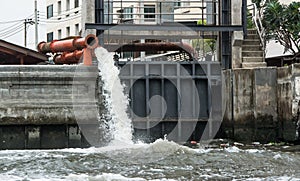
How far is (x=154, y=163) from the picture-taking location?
11531 millimetres

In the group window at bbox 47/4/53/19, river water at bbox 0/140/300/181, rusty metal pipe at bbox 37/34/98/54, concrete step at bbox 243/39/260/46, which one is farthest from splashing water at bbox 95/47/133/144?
window at bbox 47/4/53/19

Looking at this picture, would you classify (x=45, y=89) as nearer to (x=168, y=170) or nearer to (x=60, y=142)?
(x=60, y=142)

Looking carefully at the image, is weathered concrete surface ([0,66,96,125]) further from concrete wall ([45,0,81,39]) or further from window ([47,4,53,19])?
window ([47,4,53,19])

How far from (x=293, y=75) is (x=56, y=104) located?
6049 millimetres

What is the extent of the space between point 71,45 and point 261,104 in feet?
19.5

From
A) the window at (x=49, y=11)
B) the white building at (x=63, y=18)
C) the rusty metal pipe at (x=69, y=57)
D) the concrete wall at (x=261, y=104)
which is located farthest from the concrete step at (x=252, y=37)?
the window at (x=49, y=11)

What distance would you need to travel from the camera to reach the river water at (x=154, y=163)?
32.9ft

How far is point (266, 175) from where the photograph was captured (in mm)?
10102

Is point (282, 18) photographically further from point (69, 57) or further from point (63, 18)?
point (63, 18)

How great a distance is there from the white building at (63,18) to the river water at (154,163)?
1183 inches

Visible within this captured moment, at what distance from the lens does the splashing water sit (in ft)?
50.9

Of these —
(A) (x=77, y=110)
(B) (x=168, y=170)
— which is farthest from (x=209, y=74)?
(B) (x=168, y=170)

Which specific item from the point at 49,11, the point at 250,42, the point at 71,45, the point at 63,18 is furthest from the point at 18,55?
the point at 49,11

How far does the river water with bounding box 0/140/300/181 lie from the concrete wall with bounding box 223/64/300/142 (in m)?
1.00
